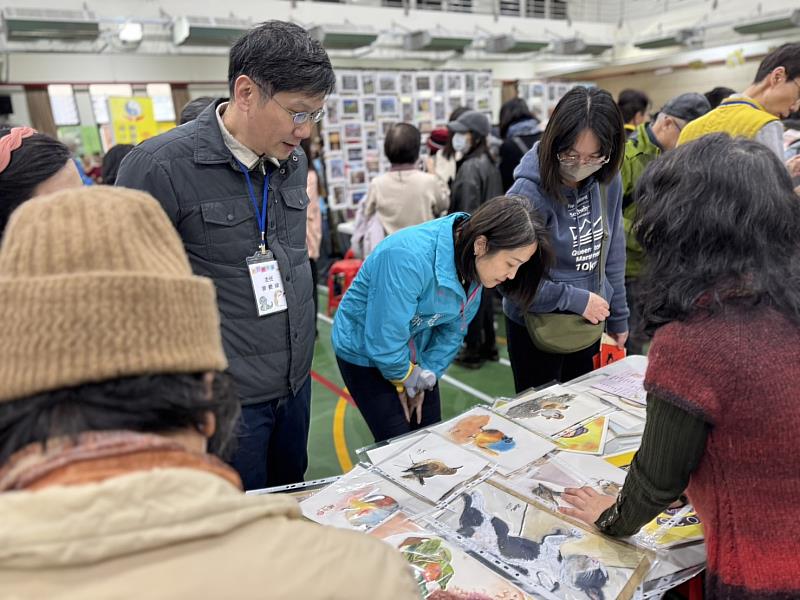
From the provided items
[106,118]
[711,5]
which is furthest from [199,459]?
[711,5]

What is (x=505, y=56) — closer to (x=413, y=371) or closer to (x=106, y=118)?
(x=106, y=118)

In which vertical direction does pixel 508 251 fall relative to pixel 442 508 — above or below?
above

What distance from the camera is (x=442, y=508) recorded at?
4.49 ft

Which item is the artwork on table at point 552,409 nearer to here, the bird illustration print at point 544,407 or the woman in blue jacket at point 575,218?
the bird illustration print at point 544,407

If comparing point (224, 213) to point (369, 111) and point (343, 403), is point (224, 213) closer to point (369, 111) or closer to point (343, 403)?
point (343, 403)

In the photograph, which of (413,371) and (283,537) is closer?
(283,537)

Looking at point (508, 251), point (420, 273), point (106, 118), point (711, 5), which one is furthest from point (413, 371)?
point (711, 5)

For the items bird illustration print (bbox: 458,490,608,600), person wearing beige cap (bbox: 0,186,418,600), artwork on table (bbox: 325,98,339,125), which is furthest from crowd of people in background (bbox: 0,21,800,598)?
artwork on table (bbox: 325,98,339,125)

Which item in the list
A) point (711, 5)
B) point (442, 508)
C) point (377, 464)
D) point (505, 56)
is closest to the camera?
point (442, 508)

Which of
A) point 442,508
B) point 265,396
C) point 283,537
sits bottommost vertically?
point 442,508

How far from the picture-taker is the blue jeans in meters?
1.56

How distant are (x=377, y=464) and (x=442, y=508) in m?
0.24

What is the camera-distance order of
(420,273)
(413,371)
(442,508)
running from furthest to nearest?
(413,371) → (420,273) → (442,508)

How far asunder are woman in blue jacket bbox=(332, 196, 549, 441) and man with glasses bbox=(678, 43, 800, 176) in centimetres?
96
